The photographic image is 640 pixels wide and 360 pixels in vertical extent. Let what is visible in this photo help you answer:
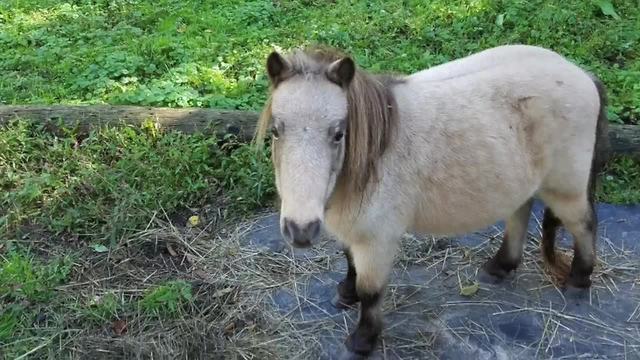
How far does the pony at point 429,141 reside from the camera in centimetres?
287

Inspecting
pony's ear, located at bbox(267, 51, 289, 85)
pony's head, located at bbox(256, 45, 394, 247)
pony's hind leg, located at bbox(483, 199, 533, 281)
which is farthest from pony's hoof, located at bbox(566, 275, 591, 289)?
pony's ear, located at bbox(267, 51, 289, 85)

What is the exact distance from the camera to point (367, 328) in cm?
351

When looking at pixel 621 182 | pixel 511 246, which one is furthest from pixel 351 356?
pixel 621 182

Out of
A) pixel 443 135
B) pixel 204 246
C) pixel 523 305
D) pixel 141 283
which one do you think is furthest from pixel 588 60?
pixel 141 283

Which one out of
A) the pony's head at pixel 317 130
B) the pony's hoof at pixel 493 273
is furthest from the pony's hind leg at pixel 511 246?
the pony's head at pixel 317 130

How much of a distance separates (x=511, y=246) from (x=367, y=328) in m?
1.01

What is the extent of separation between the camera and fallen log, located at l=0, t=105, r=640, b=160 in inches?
200

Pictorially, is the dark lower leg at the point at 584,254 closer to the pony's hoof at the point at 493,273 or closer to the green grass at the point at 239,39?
the pony's hoof at the point at 493,273

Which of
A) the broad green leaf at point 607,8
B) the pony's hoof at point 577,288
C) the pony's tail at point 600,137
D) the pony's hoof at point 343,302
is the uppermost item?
the pony's tail at point 600,137

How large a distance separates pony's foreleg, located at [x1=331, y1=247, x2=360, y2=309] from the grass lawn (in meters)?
0.42

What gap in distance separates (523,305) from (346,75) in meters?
1.81

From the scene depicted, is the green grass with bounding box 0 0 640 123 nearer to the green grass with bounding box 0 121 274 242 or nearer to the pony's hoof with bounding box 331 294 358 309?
the green grass with bounding box 0 121 274 242

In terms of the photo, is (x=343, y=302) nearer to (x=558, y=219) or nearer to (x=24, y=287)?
(x=558, y=219)

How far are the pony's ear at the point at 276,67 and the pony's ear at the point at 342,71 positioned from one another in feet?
0.62
